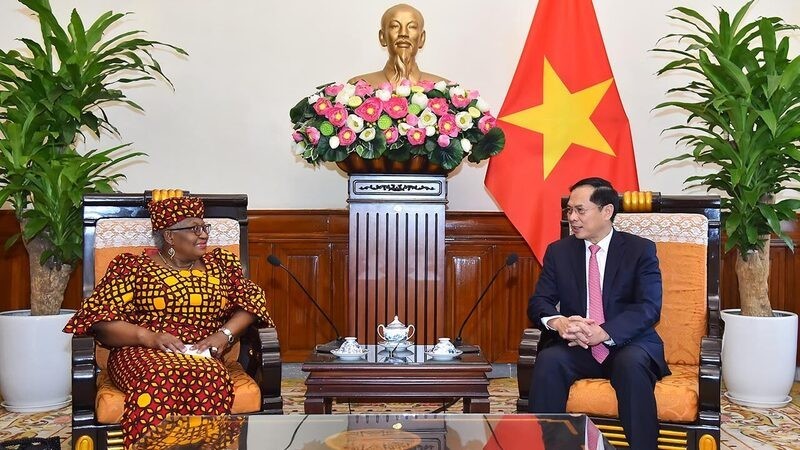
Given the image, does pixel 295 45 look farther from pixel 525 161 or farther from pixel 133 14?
pixel 525 161

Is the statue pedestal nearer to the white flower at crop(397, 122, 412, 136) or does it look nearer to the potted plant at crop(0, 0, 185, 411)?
the white flower at crop(397, 122, 412, 136)

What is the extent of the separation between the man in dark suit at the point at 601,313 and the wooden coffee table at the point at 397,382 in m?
0.25

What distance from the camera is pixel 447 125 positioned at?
11.3ft

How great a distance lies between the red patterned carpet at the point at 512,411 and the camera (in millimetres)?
3695

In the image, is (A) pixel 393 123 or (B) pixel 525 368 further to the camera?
(A) pixel 393 123

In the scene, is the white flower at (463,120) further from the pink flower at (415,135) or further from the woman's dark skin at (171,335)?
the woman's dark skin at (171,335)

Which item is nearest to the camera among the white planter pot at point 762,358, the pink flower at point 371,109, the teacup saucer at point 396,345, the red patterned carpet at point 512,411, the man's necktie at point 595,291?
the teacup saucer at point 396,345

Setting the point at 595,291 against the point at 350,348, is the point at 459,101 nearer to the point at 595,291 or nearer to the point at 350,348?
the point at 595,291

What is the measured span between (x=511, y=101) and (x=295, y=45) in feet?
4.23

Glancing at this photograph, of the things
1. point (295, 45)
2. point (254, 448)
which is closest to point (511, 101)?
point (295, 45)

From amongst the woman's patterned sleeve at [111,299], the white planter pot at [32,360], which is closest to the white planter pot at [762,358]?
the woman's patterned sleeve at [111,299]

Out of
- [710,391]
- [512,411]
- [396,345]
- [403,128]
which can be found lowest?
[512,411]

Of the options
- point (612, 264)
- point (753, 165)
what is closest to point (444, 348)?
point (612, 264)

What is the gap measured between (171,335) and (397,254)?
1081mm
